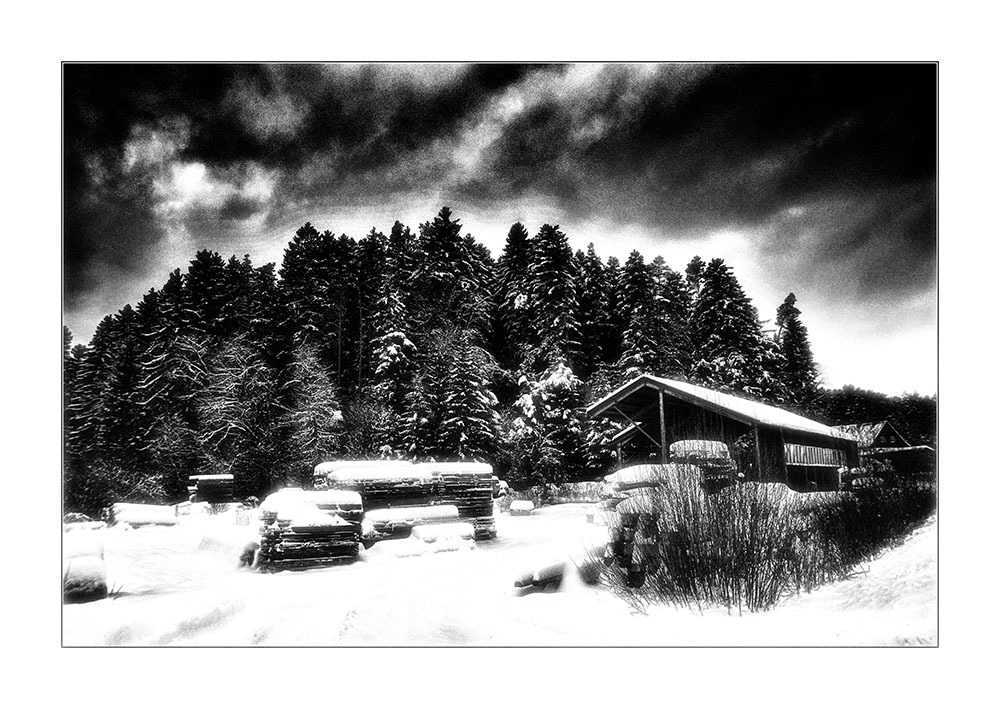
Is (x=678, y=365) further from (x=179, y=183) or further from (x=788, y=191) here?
(x=179, y=183)

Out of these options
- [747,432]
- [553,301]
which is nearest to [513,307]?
[553,301]

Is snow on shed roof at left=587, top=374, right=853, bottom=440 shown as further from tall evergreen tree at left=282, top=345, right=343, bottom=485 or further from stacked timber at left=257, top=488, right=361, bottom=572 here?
stacked timber at left=257, top=488, right=361, bottom=572

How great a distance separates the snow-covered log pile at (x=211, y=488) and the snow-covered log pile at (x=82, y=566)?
3.26 ft

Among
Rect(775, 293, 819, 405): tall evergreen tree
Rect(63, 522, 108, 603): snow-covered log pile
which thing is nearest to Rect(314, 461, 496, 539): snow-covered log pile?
Rect(63, 522, 108, 603): snow-covered log pile

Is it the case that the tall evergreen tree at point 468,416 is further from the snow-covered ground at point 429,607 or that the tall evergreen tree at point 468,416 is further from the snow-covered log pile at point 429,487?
the snow-covered ground at point 429,607

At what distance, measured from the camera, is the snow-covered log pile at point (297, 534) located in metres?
6.62

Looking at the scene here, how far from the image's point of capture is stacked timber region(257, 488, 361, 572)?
6.62 meters

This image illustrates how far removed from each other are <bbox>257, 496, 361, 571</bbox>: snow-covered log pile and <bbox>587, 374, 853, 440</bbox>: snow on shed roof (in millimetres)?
3553

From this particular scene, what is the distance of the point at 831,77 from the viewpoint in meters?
6.41

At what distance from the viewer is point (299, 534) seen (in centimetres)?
673

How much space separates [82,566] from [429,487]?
339 cm

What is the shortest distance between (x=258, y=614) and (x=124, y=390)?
258 cm
